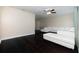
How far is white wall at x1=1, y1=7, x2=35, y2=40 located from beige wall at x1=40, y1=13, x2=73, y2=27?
275mm

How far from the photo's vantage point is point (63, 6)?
166 centimetres

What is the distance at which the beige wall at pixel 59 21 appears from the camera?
1.69m

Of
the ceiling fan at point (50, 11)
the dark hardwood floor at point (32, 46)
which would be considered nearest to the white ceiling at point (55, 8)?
the ceiling fan at point (50, 11)

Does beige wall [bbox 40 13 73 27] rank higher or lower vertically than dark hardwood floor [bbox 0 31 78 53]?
higher

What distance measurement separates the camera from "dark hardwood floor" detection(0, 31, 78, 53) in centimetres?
167

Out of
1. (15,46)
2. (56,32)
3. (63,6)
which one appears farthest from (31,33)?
(63,6)

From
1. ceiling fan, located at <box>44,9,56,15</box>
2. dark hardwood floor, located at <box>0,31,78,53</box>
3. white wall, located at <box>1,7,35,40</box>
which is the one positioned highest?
ceiling fan, located at <box>44,9,56,15</box>

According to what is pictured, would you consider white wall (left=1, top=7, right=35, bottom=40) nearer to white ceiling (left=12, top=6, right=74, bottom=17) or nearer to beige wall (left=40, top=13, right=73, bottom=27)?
white ceiling (left=12, top=6, right=74, bottom=17)

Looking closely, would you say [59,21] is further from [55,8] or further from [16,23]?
[16,23]

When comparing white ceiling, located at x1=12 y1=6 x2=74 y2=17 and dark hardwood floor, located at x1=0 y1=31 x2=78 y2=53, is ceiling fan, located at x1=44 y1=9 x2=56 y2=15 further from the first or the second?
dark hardwood floor, located at x1=0 y1=31 x2=78 y2=53

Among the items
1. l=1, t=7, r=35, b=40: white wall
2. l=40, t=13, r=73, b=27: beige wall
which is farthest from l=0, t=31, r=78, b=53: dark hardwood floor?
l=40, t=13, r=73, b=27: beige wall

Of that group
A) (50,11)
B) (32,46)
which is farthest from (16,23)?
(50,11)

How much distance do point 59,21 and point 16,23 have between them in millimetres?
935
